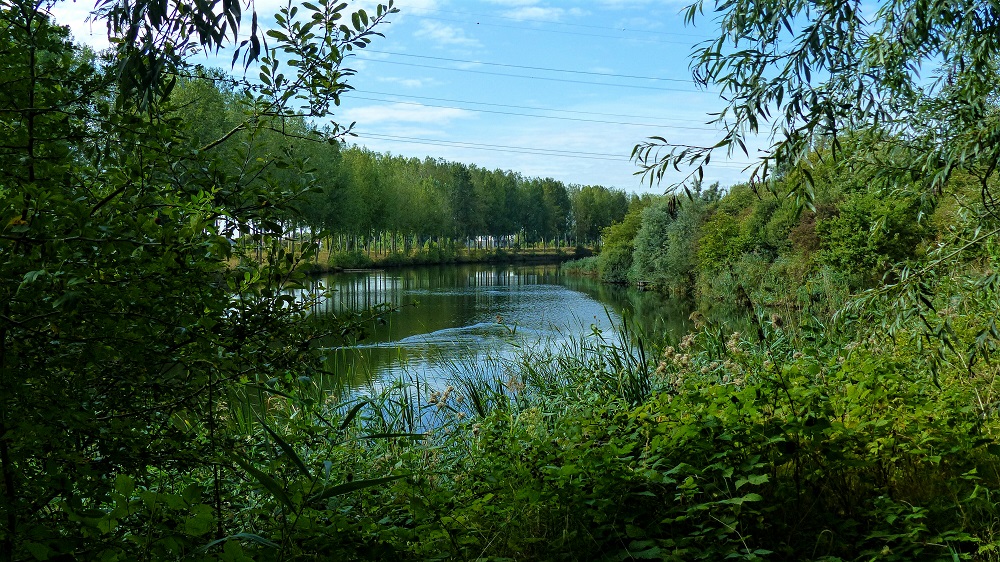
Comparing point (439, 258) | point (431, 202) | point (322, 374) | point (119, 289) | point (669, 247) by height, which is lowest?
point (322, 374)

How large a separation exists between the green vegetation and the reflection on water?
115 inches

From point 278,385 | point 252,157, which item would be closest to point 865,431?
point 278,385

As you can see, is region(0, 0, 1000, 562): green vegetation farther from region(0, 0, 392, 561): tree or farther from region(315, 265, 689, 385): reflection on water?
region(315, 265, 689, 385): reflection on water

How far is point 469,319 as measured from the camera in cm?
1980

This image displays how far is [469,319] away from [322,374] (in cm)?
1680

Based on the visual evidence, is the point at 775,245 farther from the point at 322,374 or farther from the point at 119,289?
the point at 119,289

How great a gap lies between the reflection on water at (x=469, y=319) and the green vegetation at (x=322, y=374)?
2926 millimetres

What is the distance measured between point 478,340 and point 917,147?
37.0 feet

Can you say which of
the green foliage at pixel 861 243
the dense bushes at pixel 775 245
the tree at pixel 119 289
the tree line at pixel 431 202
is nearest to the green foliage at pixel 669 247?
the dense bushes at pixel 775 245

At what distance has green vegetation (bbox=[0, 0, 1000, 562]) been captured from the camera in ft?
6.23

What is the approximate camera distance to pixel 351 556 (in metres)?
2.29

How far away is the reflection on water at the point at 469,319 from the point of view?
9750 mm

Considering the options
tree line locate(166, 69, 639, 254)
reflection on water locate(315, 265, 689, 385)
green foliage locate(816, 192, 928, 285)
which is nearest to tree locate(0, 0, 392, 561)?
reflection on water locate(315, 265, 689, 385)

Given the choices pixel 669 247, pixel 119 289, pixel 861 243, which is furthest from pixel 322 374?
pixel 669 247
